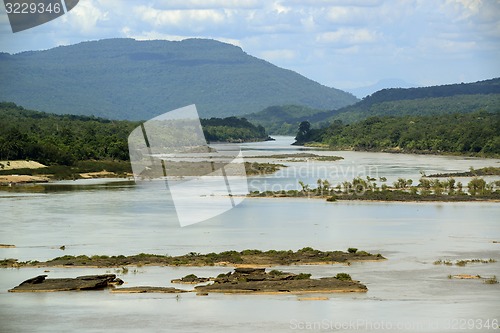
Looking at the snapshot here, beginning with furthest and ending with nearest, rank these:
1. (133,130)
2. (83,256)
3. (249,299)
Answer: (133,130)
(83,256)
(249,299)

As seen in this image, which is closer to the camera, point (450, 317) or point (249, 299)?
point (450, 317)

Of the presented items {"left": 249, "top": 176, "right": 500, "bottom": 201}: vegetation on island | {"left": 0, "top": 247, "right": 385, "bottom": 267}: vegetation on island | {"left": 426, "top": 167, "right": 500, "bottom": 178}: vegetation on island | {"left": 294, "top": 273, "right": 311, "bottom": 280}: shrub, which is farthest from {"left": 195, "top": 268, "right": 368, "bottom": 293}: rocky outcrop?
{"left": 426, "top": 167, "right": 500, "bottom": 178}: vegetation on island

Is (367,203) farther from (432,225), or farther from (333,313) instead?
(333,313)

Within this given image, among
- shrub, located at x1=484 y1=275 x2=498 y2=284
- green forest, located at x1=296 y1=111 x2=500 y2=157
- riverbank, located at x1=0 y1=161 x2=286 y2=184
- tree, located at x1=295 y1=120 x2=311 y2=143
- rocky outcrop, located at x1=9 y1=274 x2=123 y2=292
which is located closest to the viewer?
rocky outcrop, located at x1=9 y1=274 x2=123 y2=292

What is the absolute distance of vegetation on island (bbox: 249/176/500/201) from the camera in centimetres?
5994

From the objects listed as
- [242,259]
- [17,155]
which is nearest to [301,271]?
[242,259]

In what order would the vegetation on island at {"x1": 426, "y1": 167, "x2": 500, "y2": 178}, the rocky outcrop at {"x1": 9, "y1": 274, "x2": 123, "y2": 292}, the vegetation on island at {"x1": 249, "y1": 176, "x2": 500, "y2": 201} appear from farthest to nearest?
1. the vegetation on island at {"x1": 426, "y1": 167, "x2": 500, "y2": 178}
2. the vegetation on island at {"x1": 249, "y1": 176, "x2": 500, "y2": 201}
3. the rocky outcrop at {"x1": 9, "y1": 274, "x2": 123, "y2": 292}

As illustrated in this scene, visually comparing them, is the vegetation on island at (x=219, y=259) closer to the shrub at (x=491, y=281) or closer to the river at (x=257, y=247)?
the river at (x=257, y=247)

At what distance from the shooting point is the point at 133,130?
134000 mm

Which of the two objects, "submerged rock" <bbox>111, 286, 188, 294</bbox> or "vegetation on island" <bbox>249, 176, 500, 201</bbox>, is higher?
"submerged rock" <bbox>111, 286, 188, 294</bbox>

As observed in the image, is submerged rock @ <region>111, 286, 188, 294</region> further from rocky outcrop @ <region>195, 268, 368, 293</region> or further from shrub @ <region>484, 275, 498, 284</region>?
shrub @ <region>484, 275, 498, 284</region>

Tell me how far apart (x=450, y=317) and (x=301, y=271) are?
7.52m

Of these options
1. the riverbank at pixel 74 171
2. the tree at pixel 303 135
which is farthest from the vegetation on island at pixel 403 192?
the tree at pixel 303 135

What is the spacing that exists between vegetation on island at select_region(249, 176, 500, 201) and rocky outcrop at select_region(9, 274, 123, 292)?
31.5 m
